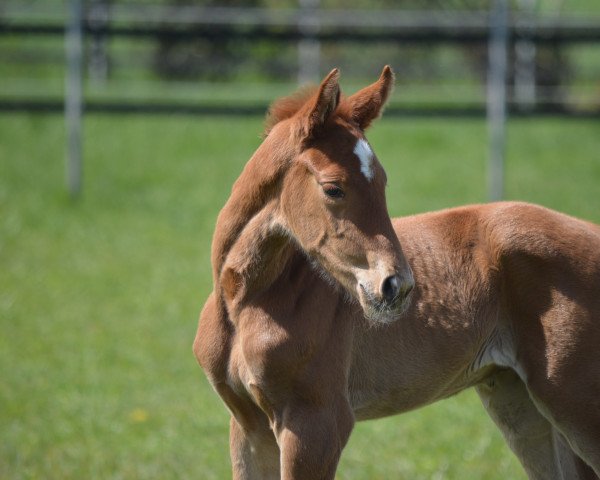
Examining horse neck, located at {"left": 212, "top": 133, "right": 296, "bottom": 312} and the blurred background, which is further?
the blurred background

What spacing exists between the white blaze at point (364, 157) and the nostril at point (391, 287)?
1.18 ft

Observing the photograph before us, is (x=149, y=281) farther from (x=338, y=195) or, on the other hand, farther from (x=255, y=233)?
(x=338, y=195)

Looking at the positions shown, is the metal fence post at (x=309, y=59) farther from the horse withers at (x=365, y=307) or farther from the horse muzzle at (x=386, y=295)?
the horse muzzle at (x=386, y=295)

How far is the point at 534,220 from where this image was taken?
3777 millimetres

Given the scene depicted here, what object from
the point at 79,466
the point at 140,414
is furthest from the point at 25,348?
the point at 79,466

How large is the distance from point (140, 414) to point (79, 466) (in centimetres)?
92

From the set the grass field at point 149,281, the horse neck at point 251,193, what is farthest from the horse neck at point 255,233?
the grass field at point 149,281

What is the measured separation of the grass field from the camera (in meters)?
5.54

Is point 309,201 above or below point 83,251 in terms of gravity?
above

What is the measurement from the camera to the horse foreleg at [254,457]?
140 inches

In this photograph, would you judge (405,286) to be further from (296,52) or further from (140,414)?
(296,52)

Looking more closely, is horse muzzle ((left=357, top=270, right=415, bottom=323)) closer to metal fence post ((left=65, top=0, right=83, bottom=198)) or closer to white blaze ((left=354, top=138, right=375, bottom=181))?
white blaze ((left=354, top=138, right=375, bottom=181))

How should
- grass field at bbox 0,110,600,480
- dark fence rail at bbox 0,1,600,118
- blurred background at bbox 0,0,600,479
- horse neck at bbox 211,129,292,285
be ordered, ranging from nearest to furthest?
horse neck at bbox 211,129,292,285 → grass field at bbox 0,110,600,480 → blurred background at bbox 0,0,600,479 → dark fence rail at bbox 0,1,600,118

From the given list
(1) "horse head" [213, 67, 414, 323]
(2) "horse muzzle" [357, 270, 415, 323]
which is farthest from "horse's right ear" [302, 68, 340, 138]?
(2) "horse muzzle" [357, 270, 415, 323]
